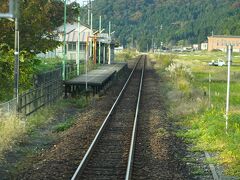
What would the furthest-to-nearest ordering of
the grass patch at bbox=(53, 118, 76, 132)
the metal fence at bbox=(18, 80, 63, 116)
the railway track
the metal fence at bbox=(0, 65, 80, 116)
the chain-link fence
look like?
1. the metal fence at bbox=(18, 80, 63, 116)
2. the grass patch at bbox=(53, 118, 76, 132)
3. the metal fence at bbox=(0, 65, 80, 116)
4. the chain-link fence
5. the railway track

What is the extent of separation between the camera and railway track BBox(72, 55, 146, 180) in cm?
1036

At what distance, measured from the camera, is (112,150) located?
504 inches

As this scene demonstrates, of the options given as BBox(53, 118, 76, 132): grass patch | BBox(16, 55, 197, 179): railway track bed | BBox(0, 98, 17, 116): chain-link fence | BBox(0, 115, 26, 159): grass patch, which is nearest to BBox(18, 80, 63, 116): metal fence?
BBox(0, 98, 17, 116): chain-link fence

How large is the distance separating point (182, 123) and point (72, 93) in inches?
404

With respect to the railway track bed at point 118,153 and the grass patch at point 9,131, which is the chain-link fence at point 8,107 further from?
the railway track bed at point 118,153

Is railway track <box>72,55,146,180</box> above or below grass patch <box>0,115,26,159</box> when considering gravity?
below

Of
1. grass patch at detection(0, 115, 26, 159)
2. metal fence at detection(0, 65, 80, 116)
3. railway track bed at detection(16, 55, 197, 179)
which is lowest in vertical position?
railway track bed at detection(16, 55, 197, 179)

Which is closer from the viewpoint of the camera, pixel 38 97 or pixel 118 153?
pixel 118 153

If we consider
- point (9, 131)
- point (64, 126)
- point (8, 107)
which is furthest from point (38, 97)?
point (9, 131)

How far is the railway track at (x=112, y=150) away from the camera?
408 inches

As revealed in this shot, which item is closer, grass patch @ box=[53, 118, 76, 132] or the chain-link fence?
the chain-link fence

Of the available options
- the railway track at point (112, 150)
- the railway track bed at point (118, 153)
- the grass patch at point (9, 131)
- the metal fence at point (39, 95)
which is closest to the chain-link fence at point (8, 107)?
the metal fence at point (39, 95)

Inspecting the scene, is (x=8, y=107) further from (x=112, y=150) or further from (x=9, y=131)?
(x=112, y=150)

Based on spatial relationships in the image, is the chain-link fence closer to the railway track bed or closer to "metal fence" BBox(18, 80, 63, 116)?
"metal fence" BBox(18, 80, 63, 116)
